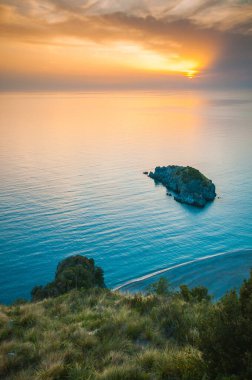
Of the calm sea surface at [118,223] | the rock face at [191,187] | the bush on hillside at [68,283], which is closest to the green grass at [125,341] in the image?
the bush on hillside at [68,283]

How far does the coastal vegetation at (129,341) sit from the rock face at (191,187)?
71518 mm

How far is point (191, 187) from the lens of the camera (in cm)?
9200

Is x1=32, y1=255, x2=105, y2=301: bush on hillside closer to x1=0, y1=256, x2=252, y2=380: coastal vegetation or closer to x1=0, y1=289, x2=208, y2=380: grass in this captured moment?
x1=0, y1=256, x2=252, y2=380: coastal vegetation

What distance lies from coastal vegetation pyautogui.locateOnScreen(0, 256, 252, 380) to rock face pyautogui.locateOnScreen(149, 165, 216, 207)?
7152 cm

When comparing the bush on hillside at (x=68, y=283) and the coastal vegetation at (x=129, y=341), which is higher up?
the coastal vegetation at (x=129, y=341)

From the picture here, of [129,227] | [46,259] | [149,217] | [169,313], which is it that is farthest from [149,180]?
[169,313]

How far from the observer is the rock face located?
8797cm

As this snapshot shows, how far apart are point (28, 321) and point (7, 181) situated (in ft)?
279

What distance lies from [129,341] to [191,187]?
82067 millimetres

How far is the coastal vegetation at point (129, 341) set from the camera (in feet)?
27.0

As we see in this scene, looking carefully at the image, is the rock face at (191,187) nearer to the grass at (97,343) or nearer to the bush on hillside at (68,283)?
the bush on hillside at (68,283)

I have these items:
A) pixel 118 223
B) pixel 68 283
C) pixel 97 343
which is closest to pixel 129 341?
pixel 97 343

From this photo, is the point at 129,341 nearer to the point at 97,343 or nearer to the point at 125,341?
the point at 125,341

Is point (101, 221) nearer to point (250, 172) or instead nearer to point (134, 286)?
point (134, 286)
